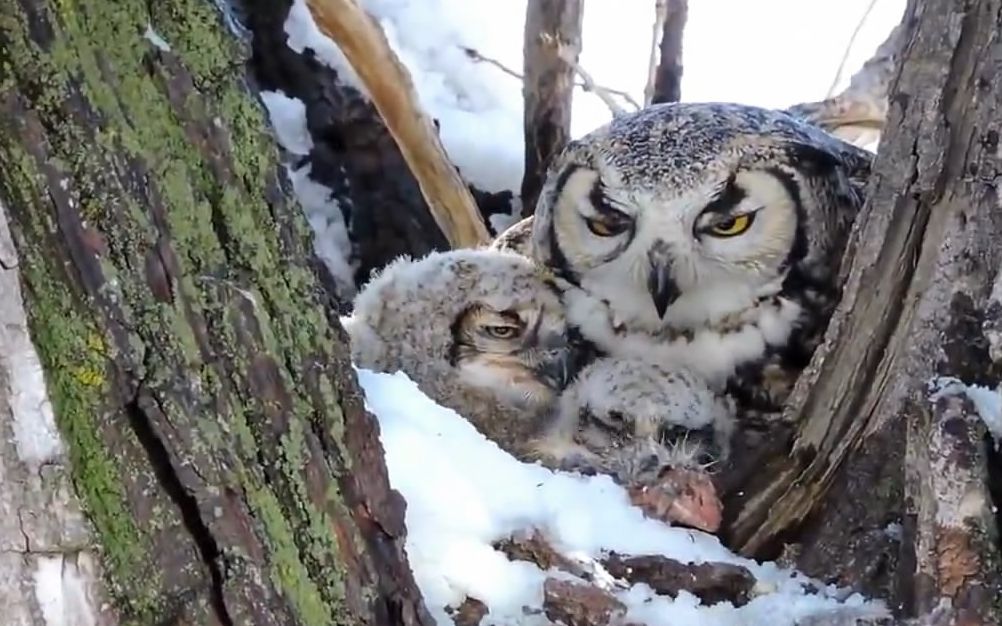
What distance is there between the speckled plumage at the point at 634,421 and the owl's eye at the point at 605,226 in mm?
187

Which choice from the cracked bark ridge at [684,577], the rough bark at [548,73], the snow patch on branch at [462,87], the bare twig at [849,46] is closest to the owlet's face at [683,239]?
the cracked bark ridge at [684,577]

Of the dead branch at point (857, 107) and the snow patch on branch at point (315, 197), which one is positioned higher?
the dead branch at point (857, 107)

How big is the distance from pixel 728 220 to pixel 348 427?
0.88m

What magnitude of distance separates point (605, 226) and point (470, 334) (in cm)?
22

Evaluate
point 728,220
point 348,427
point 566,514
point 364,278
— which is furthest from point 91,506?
point 364,278

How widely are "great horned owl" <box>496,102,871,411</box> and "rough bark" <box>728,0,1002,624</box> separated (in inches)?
18.2

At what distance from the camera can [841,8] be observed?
3.34m

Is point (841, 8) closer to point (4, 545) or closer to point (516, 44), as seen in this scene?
point (516, 44)

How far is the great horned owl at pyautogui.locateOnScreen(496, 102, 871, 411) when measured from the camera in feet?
5.52

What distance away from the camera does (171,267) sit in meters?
0.83

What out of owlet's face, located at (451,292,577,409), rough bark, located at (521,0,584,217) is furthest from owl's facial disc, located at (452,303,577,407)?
rough bark, located at (521,0,584,217)

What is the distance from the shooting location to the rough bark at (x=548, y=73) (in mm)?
2459

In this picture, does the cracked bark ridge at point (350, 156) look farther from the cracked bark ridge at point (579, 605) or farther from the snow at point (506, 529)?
the cracked bark ridge at point (579, 605)

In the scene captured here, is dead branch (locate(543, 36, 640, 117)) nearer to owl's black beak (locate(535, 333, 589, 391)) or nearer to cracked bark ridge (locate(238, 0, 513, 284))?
cracked bark ridge (locate(238, 0, 513, 284))
